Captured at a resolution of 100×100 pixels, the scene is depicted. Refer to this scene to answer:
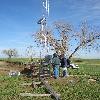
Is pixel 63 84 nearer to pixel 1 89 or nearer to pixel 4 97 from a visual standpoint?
pixel 1 89

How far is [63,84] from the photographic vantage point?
77.6 ft

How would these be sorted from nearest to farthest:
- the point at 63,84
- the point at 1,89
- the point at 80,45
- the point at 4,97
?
the point at 4,97 → the point at 1,89 → the point at 63,84 → the point at 80,45

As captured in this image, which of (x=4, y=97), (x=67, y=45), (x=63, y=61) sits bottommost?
(x=4, y=97)

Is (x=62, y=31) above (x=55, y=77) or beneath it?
above

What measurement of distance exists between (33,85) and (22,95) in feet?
14.1

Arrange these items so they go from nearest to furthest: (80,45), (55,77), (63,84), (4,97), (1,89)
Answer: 1. (4,97)
2. (1,89)
3. (63,84)
4. (55,77)
5. (80,45)

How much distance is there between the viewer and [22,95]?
59.8ft

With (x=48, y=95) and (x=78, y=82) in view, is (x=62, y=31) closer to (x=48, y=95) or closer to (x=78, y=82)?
(x=78, y=82)

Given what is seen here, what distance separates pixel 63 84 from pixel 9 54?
144705 mm

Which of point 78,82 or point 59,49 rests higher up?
point 59,49

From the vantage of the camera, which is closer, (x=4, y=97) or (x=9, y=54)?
(x=4, y=97)

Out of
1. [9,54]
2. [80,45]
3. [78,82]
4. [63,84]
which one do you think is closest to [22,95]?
[63,84]

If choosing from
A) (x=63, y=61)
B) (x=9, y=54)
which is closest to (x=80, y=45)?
(x=63, y=61)

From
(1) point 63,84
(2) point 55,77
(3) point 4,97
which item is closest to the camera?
(3) point 4,97
